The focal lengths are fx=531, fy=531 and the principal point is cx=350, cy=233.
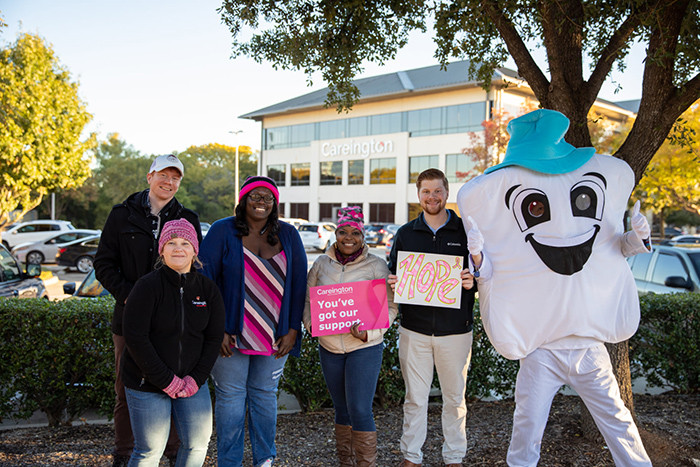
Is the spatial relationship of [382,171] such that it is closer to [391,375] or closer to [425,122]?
[425,122]

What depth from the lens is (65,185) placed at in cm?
1730

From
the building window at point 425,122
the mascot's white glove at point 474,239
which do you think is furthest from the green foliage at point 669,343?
the building window at point 425,122

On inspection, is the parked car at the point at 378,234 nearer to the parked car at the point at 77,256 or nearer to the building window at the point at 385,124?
the building window at the point at 385,124

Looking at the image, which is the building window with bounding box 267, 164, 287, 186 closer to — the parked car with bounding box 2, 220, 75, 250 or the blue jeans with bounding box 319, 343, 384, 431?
the parked car with bounding box 2, 220, 75, 250

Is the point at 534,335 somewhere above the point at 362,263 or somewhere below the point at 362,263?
below

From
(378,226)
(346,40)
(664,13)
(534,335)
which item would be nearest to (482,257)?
(534,335)

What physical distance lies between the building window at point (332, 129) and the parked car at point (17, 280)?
1498 inches

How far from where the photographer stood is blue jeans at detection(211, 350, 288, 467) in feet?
11.1

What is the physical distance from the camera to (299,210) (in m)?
48.7

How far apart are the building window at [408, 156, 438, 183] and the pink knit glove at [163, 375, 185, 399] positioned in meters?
36.7

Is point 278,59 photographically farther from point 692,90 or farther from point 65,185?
point 65,185

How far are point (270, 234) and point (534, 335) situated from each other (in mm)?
1793

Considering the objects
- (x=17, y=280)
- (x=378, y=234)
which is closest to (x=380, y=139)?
(x=378, y=234)

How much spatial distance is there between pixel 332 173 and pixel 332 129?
3.75 metres
